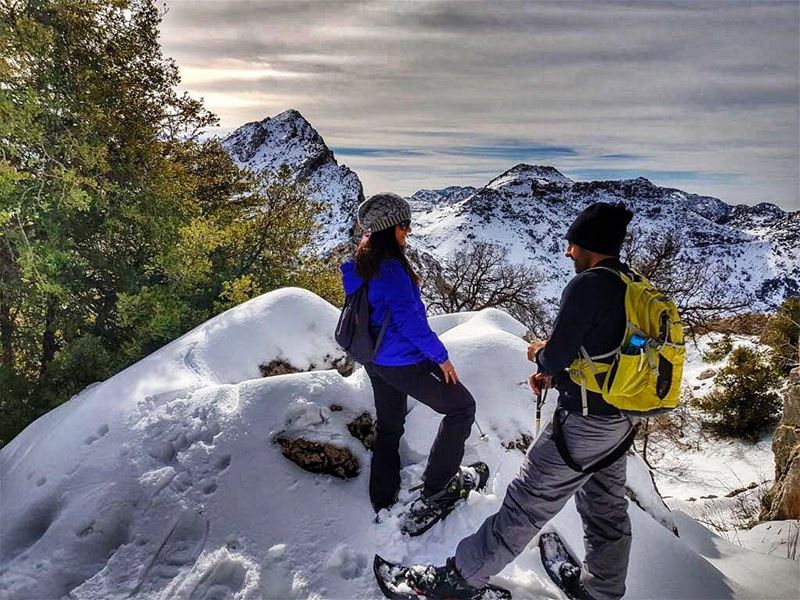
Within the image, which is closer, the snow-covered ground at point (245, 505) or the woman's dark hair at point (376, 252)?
the woman's dark hair at point (376, 252)

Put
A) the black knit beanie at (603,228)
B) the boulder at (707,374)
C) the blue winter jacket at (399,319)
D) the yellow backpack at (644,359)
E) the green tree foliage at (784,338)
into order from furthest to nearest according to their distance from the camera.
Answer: the boulder at (707,374) < the green tree foliage at (784,338) < the blue winter jacket at (399,319) < the black knit beanie at (603,228) < the yellow backpack at (644,359)

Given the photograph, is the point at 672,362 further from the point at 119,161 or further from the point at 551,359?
the point at 119,161

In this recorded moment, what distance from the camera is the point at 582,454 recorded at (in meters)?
2.88

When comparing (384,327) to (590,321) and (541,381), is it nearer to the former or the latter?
(541,381)

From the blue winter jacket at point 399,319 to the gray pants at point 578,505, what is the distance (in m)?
0.98

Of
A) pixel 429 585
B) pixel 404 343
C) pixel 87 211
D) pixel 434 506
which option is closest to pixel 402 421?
pixel 434 506

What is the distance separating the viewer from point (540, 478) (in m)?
2.94

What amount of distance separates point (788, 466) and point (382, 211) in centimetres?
895

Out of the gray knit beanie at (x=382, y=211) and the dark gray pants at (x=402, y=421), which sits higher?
the gray knit beanie at (x=382, y=211)

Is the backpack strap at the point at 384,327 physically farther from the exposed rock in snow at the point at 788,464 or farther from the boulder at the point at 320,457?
the exposed rock in snow at the point at 788,464

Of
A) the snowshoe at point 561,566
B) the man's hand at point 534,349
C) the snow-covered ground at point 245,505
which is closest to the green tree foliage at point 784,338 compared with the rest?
the snow-covered ground at point 245,505

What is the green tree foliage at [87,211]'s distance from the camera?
9.02 metres

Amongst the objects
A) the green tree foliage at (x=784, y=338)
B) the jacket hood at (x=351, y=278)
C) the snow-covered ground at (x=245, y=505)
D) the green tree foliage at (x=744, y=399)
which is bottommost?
the green tree foliage at (x=744, y=399)

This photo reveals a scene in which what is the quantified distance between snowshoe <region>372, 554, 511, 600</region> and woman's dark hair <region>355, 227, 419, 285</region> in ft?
6.83
